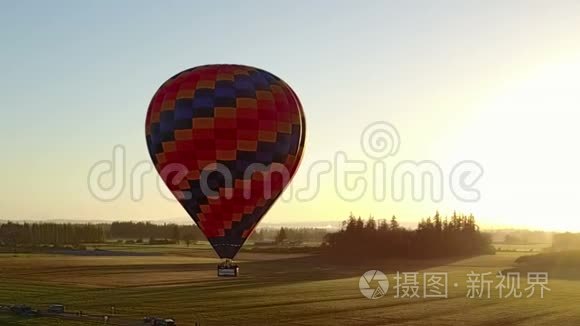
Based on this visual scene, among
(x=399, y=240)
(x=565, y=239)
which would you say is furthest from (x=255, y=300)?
(x=565, y=239)

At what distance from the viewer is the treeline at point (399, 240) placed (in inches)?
5148

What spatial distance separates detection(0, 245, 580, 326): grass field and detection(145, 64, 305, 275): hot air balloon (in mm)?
6241

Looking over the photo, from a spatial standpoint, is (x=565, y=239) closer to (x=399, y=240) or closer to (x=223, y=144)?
(x=399, y=240)

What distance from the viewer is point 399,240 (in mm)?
133375

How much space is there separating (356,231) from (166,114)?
323ft

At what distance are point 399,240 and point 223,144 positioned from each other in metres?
99.3

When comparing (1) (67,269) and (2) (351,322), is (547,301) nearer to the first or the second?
(2) (351,322)

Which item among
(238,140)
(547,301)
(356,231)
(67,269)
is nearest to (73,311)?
(238,140)

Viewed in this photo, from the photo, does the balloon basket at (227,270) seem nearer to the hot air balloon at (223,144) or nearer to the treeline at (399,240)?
the hot air balloon at (223,144)

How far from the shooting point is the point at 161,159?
39094 millimetres

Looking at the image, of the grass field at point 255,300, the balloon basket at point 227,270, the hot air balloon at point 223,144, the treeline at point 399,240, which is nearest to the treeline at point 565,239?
the treeline at point 399,240

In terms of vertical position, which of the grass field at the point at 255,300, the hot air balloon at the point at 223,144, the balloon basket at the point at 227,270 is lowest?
the grass field at the point at 255,300

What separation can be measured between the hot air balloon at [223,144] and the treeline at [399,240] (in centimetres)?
8887

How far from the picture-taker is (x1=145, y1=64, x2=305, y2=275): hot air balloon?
37.7m
